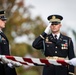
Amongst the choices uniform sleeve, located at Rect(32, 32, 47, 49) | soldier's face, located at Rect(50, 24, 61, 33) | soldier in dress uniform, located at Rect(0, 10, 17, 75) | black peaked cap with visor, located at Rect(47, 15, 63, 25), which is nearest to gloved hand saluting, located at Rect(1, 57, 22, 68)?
soldier in dress uniform, located at Rect(0, 10, 17, 75)

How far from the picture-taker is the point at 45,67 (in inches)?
493

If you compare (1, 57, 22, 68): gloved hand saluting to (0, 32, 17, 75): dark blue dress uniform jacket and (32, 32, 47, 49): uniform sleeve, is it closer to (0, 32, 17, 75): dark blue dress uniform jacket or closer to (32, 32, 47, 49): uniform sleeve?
(0, 32, 17, 75): dark blue dress uniform jacket

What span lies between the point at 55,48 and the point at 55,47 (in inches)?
1.2

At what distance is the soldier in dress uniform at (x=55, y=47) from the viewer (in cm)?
1236

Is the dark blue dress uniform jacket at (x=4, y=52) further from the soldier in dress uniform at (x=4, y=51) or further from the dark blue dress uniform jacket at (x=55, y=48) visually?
the dark blue dress uniform jacket at (x=55, y=48)

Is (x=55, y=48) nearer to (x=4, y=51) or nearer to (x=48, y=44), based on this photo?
(x=48, y=44)

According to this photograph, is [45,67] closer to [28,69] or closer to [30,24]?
[30,24]

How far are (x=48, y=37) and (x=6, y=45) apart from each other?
96 cm

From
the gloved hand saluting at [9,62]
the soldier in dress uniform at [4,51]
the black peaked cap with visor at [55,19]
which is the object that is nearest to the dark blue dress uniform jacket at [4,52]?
the soldier in dress uniform at [4,51]

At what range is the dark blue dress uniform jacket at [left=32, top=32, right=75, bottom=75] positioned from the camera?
12.4m

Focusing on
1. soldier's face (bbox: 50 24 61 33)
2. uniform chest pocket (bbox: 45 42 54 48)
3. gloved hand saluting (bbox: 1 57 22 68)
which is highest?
soldier's face (bbox: 50 24 61 33)

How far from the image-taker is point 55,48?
12438mm

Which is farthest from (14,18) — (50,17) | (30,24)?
(50,17)

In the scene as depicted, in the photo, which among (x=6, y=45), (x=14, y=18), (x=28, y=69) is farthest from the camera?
(x=28, y=69)
